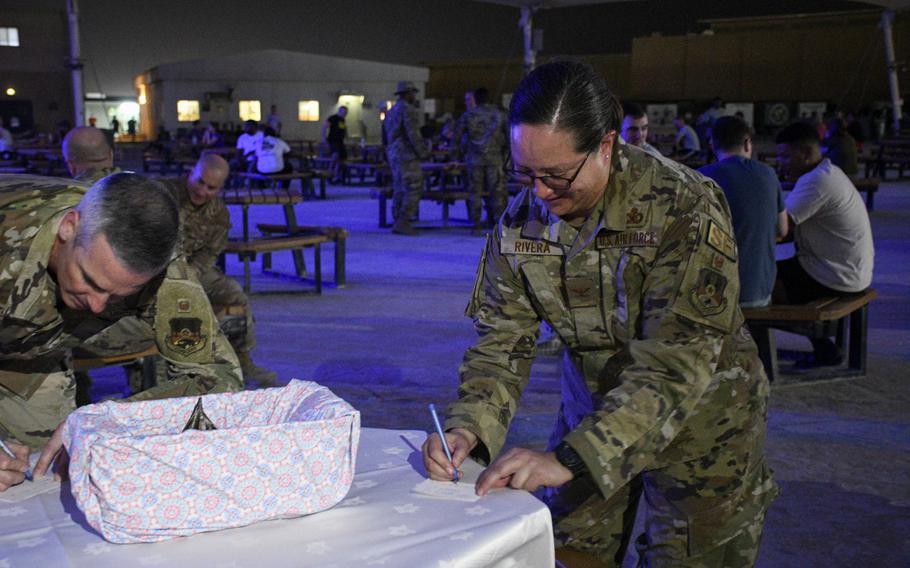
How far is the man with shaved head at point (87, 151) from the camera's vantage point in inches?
183

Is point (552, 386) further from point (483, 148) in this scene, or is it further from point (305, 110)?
point (305, 110)

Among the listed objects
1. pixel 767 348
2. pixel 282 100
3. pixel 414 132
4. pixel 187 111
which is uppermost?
pixel 282 100

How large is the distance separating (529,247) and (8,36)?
31.0 meters

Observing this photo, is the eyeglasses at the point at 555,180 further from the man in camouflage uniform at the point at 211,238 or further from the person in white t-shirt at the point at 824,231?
the person in white t-shirt at the point at 824,231

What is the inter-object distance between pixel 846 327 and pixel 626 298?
155 inches

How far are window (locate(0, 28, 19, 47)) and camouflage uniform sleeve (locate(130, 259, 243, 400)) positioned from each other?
3049 centimetres

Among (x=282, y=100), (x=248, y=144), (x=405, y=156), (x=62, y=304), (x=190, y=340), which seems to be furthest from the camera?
(x=282, y=100)

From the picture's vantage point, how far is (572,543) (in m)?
2.13

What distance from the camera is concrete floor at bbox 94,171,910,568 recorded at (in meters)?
3.16

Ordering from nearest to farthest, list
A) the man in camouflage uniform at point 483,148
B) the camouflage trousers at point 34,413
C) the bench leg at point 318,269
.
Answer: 1. the camouflage trousers at point 34,413
2. the bench leg at point 318,269
3. the man in camouflage uniform at point 483,148

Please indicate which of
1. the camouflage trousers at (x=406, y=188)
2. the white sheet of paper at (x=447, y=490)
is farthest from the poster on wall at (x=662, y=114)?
the white sheet of paper at (x=447, y=490)

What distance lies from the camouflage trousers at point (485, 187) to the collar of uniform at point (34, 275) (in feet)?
28.2

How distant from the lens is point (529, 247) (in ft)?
6.44

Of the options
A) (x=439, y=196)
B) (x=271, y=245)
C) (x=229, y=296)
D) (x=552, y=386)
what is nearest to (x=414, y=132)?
(x=439, y=196)
